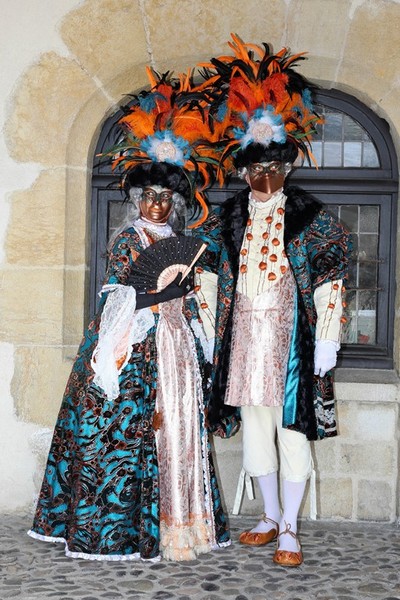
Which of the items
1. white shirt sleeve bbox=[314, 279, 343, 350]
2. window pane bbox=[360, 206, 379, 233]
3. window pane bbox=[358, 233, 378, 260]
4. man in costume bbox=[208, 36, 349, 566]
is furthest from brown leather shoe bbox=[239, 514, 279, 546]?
window pane bbox=[360, 206, 379, 233]

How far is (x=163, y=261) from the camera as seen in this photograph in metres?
3.96

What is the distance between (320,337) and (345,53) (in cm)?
159

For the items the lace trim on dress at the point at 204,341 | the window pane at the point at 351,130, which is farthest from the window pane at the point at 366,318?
the lace trim on dress at the point at 204,341

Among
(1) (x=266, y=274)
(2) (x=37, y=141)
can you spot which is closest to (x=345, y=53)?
(1) (x=266, y=274)

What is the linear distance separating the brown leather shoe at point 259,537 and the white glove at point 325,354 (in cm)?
83

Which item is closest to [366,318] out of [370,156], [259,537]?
[370,156]

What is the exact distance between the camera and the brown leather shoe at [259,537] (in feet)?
13.8

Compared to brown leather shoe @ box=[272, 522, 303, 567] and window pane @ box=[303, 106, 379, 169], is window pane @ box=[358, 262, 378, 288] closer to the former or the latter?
window pane @ box=[303, 106, 379, 169]

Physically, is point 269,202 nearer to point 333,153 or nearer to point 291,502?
point 333,153

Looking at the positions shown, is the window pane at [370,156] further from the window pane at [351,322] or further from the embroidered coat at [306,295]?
the embroidered coat at [306,295]

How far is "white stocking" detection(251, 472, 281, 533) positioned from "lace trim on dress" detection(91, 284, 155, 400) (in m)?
0.87

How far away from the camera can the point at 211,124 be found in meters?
4.17


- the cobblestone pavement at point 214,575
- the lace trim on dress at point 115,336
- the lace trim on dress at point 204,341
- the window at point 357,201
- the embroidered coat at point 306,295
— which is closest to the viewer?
the cobblestone pavement at point 214,575

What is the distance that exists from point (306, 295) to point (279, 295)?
4.9 inches
